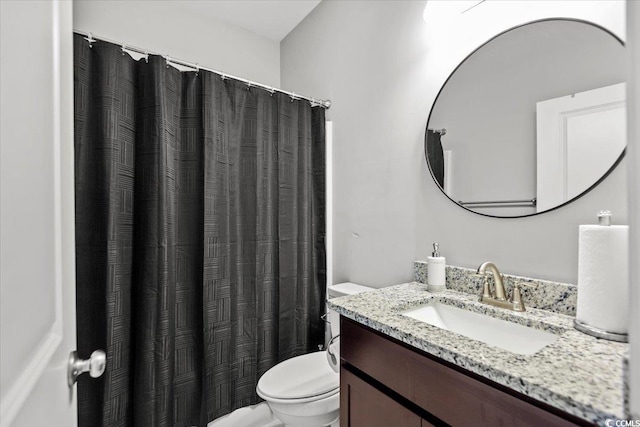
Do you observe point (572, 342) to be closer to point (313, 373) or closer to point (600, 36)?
point (600, 36)

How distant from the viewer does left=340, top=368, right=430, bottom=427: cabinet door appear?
83 cm

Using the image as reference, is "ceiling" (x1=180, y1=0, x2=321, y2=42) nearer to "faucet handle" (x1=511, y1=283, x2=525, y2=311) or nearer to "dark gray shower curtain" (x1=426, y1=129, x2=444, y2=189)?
"dark gray shower curtain" (x1=426, y1=129, x2=444, y2=189)

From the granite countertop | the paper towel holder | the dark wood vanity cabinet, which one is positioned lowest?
the dark wood vanity cabinet

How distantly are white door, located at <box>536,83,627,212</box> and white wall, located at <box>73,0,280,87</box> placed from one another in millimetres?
2090

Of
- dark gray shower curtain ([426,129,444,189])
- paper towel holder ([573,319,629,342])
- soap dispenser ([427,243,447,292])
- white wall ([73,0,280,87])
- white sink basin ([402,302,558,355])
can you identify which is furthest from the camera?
white wall ([73,0,280,87])

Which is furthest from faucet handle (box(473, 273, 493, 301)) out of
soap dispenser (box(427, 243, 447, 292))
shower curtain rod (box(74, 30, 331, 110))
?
shower curtain rod (box(74, 30, 331, 110))

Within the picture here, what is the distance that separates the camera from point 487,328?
3.34 ft

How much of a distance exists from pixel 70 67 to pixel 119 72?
2.50ft

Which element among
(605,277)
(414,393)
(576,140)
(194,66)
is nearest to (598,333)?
(605,277)

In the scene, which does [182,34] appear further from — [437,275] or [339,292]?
[437,275]

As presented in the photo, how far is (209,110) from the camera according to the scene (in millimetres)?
1554

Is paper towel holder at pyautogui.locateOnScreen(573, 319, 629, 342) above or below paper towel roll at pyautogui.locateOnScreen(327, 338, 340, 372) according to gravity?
above

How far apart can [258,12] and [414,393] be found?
249cm

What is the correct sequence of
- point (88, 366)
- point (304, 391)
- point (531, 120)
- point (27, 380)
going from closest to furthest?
point (27, 380) → point (88, 366) → point (531, 120) → point (304, 391)
